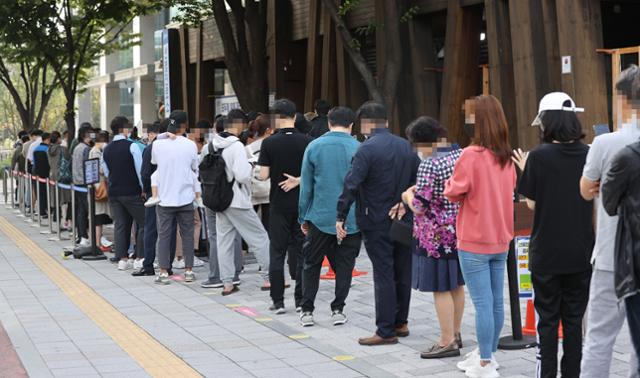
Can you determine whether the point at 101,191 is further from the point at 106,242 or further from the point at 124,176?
the point at 106,242

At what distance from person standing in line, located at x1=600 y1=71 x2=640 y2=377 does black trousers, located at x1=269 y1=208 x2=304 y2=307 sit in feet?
15.0

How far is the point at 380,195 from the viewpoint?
7.39m

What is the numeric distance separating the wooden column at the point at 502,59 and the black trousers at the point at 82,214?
21.2 ft

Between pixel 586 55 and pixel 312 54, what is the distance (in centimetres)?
862

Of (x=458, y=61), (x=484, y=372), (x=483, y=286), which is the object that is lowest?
(x=484, y=372)

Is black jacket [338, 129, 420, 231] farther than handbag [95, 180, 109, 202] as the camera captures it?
No

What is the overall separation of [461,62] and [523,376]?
413 inches

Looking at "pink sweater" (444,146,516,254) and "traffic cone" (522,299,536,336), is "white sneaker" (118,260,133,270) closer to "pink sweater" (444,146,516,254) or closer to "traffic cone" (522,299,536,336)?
"traffic cone" (522,299,536,336)

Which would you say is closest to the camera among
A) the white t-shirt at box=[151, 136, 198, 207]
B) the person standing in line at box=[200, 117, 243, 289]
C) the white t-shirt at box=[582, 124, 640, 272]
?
the white t-shirt at box=[582, 124, 640, 272]

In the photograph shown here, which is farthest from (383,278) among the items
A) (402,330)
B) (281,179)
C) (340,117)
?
(281,179)

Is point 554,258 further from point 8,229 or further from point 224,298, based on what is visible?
point 8,229

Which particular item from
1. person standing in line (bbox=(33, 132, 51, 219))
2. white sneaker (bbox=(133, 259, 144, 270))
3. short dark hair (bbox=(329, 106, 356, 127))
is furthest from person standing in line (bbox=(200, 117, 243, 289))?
person standing in line (bbox=(33, 132, 51, 219))

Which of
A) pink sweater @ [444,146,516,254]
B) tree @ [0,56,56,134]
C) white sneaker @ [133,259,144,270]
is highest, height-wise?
tree @ [0,56,56,134]

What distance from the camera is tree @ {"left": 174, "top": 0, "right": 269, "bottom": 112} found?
736 inches
